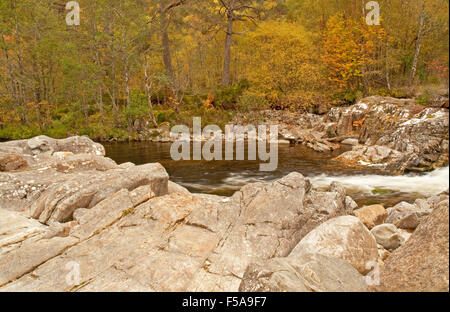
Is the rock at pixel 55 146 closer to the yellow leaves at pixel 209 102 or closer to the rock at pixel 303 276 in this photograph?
the rock at pixel 303 276

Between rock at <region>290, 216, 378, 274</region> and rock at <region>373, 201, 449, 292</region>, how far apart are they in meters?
0.61

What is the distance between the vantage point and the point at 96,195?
17.8 ft

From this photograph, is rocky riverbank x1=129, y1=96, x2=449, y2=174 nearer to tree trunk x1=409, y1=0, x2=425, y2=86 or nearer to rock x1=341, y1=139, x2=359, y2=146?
rock x1=341, y1=139, x2=359, y2=146

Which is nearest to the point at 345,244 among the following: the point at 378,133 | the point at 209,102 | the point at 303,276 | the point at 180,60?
the point at 303,276

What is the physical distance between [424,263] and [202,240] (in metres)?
2.73

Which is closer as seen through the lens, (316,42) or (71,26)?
(71,26)

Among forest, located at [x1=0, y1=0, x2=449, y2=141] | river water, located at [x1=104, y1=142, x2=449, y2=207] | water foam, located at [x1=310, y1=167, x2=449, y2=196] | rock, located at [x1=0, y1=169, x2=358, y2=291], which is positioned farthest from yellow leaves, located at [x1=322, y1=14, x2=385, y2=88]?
rock, located at [x1=0, y1=169, x2=358, y2=291]

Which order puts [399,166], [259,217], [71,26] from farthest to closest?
[71,26], [399,166], [259,217]

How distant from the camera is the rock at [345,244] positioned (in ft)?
11.3

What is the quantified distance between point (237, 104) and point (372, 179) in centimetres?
1849

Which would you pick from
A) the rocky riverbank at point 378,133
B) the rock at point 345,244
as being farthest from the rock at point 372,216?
the rocky riverbank at point 378,133

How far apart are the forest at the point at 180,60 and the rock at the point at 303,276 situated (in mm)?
18707

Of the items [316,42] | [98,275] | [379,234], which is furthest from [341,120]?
[98,275]
